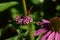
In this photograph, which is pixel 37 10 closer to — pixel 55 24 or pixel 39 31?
pixel 55 24

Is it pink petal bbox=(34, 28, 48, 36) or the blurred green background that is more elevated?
the blurred green background

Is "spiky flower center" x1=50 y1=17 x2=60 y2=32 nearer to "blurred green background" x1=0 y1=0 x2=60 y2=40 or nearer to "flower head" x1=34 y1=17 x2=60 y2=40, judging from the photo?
"flower head" x1=34 y1=17 x2=60 y2=40

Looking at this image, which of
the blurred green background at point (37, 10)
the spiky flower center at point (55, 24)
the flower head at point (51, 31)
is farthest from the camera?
the blurred green background at point (37, 10)

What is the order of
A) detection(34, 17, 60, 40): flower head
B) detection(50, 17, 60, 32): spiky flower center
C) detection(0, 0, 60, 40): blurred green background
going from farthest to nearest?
1. detection(0, 0, 60, 40): blurred green background
2. detection(50, 17, 60, 32): spiky flower center
3. detection(34, 17, 60, 40): flower head

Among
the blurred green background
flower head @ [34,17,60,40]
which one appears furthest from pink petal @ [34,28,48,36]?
the blurred green background

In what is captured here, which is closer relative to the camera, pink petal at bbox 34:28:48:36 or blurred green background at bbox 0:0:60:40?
pink petal at bbox 34:28:48:36

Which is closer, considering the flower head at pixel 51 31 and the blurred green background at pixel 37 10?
the flower head at pixel 51 31

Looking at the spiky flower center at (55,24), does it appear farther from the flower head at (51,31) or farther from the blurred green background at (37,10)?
the blurred green background at (37,10)

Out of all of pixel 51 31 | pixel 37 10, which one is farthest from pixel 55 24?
pixel 37 10

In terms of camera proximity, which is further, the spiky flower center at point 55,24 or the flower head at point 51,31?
the spiky flower center at point 55,24

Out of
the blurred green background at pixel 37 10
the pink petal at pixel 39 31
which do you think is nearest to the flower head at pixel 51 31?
the pink petal at pixel 39 31

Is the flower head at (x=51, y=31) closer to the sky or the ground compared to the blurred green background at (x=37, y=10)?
closer to the ground

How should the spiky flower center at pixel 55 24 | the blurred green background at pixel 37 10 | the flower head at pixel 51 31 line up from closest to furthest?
the flower head at pixel 51 31 → the spiky flower center at pixel 55 24 → the blurred green background at pixel 37 10
